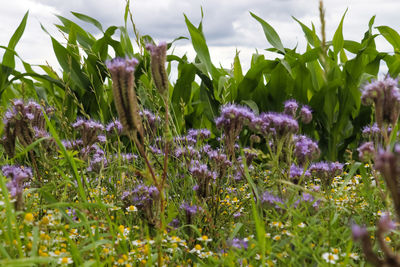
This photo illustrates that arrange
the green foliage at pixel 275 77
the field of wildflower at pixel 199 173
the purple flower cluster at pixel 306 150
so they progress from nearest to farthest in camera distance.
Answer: the field of wildflower at pixel 199 173 → the purple flower cluster at pixel 306 150 → the green foliage at pixel 275 77

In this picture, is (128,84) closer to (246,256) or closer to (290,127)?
(246,256)

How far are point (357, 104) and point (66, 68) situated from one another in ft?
11.6

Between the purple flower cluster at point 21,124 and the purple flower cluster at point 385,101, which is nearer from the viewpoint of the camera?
the purple flower cluster at point 385,101

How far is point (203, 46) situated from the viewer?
493 cm

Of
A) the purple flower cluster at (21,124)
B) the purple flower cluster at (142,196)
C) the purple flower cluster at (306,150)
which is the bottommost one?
the purple flower cluster at (142,196)

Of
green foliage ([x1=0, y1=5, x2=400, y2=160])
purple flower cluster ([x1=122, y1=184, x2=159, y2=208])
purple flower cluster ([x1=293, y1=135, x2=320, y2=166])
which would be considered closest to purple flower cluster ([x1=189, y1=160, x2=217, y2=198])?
purple flower cluster ([x1=122, y1=184, x2=159, y2=208])

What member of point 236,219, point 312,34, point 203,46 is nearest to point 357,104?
point 312,34

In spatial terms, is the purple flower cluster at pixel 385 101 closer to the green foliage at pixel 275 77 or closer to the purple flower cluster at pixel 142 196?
the purple flower cluster at pixel 142 196

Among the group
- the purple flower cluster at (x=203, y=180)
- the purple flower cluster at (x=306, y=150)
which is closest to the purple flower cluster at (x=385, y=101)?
the purple flower cluster at (x=306, y=150)

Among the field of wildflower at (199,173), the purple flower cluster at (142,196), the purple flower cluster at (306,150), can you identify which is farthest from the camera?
the purple flower cluster at (306,150)

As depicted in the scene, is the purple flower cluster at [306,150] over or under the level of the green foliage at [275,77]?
under

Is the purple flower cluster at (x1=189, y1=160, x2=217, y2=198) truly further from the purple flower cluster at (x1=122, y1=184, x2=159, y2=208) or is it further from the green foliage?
the green foliage

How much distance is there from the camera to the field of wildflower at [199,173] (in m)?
1.73

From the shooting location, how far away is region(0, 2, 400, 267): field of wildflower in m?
1.73
